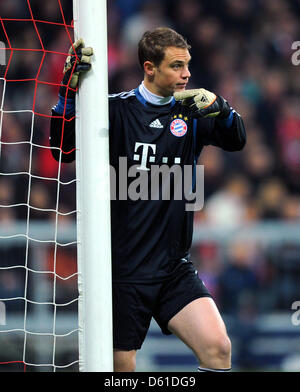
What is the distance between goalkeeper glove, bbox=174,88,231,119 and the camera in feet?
12.4

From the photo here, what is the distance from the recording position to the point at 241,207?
7.25 m

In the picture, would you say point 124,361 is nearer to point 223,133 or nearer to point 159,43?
point 223,133

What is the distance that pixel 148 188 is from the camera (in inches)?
154

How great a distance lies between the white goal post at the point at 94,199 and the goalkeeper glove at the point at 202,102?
462 millimetres

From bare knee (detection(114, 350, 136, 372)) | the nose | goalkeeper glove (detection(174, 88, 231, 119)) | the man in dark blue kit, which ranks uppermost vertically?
the nose

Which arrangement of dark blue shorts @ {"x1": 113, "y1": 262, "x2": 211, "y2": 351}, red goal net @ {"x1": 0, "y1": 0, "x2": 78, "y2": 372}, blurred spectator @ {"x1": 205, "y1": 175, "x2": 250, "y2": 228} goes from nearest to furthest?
dark blue shorts @ {"x1": 113, "y1": 262, "x2": 211, "y2": 351}
red goal net @ {"x1": 0, "y1": 0, "x2": 78, "y2": 372}
blurred spectator @ {"x1": 205, "y1": 175, "x2": 250, "y2": 228}

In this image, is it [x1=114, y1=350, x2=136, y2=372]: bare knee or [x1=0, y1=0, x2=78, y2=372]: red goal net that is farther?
[x1=0, y1=0, x2=78, y2=372]: red goal net

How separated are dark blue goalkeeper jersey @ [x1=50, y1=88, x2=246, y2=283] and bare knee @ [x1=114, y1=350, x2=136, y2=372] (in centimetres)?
36

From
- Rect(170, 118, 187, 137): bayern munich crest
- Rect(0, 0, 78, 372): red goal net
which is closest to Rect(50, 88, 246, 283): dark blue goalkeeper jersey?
Rect(170, 118, 187, 137): bayern munich crest

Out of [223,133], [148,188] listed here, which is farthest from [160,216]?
[223,133]

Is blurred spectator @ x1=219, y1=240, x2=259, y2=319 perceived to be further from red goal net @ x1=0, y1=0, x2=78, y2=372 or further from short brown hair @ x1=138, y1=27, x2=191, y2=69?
short brown hair @ x1=138, y1=27, x2=191, y2=69
